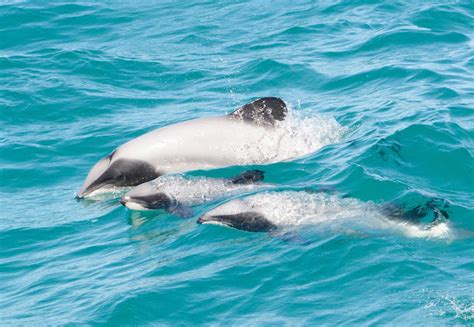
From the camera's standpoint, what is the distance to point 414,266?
1249 centimetres

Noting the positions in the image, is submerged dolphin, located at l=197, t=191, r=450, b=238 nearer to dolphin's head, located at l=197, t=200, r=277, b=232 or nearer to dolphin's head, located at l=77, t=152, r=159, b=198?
dolphin's head, located at l=197, t=200, r=277, b=232

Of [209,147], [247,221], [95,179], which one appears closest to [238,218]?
[247,221]

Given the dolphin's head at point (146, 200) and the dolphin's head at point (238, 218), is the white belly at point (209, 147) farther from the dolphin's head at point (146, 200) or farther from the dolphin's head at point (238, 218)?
the dolphin's head at point (238, 218)

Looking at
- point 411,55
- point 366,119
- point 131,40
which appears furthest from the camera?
point 131,40

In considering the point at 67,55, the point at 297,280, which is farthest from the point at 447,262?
the point at 67,55

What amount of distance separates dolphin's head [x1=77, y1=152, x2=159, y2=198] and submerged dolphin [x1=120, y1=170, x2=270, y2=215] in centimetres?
88

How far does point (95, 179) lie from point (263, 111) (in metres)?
3.44

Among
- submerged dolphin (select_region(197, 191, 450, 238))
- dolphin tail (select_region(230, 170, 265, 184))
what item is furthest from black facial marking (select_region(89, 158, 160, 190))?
submerged dolphin (select_region(197, 191, 450, 238))

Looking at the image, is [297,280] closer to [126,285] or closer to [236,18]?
[126,285]

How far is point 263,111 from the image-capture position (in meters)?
17.9

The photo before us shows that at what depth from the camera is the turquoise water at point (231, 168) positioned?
40.3 ft

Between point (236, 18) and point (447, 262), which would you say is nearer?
point (447, 262)

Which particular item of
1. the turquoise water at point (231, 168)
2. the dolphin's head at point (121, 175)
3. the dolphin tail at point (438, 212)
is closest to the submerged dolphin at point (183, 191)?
the turquoise water at point (231, 168)

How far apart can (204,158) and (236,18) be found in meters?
12.5
